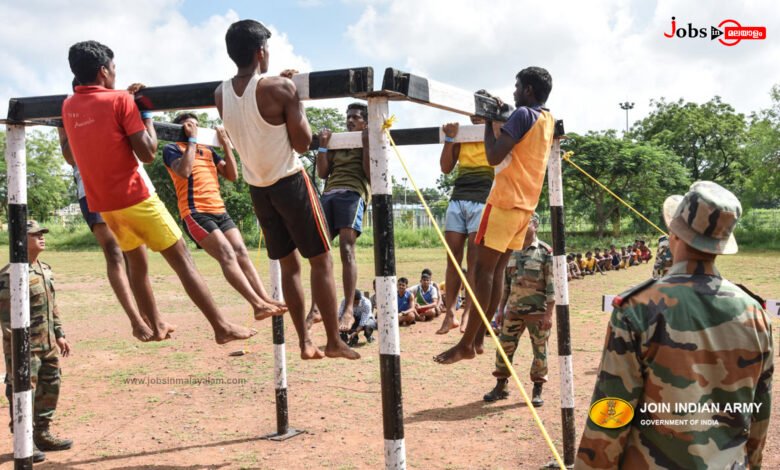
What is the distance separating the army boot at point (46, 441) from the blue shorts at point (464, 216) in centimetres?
441

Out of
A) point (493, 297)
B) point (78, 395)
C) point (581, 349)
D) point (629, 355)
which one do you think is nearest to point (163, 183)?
point (78, 395)

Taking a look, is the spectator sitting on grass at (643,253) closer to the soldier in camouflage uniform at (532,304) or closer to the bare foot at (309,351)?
the soldier in camouflage uniform at (532,304)

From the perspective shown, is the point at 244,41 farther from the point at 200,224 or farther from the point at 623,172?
the point at 623,172

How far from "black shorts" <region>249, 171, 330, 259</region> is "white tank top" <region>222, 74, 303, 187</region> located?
0.28 feet

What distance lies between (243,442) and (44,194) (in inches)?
1633

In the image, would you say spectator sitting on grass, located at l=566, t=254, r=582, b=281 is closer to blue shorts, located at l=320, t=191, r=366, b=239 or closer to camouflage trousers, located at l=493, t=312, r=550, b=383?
camouflage trousers, located at l=493, t=312, r=550, b=383

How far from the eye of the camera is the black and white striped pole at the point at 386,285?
12.4 ft

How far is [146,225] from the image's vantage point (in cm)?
448

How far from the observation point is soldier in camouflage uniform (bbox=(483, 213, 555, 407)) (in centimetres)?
802

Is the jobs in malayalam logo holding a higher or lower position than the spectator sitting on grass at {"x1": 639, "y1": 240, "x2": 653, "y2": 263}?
higher

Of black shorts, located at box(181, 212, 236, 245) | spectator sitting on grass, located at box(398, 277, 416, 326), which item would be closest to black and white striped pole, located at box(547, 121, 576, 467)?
black shorts, located at box(181, 212, 236, 245)

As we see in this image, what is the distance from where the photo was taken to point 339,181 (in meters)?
6.06

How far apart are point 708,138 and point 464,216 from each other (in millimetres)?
43189

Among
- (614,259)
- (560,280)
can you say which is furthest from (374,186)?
(614,259)
